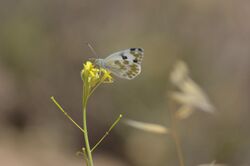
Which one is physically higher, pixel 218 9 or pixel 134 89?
pixel 218 9

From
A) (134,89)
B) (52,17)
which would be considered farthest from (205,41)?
(52,17)

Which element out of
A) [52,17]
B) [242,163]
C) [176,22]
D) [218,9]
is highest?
[218,9]

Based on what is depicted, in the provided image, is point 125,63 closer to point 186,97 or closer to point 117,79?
point 186,97

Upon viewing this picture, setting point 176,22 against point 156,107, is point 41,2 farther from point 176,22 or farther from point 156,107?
point 156,107

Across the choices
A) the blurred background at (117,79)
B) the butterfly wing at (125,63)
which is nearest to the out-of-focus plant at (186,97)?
the butterfly wing at (125,63)

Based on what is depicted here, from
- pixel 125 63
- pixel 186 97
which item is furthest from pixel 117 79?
pixel 125 63

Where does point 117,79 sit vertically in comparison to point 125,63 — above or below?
above

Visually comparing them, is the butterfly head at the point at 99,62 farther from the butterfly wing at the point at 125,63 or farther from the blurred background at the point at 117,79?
the blurred background at the point at 117,79

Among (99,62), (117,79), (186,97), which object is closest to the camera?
(99,62)

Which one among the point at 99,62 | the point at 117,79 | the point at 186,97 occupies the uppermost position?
the point at 117,79
